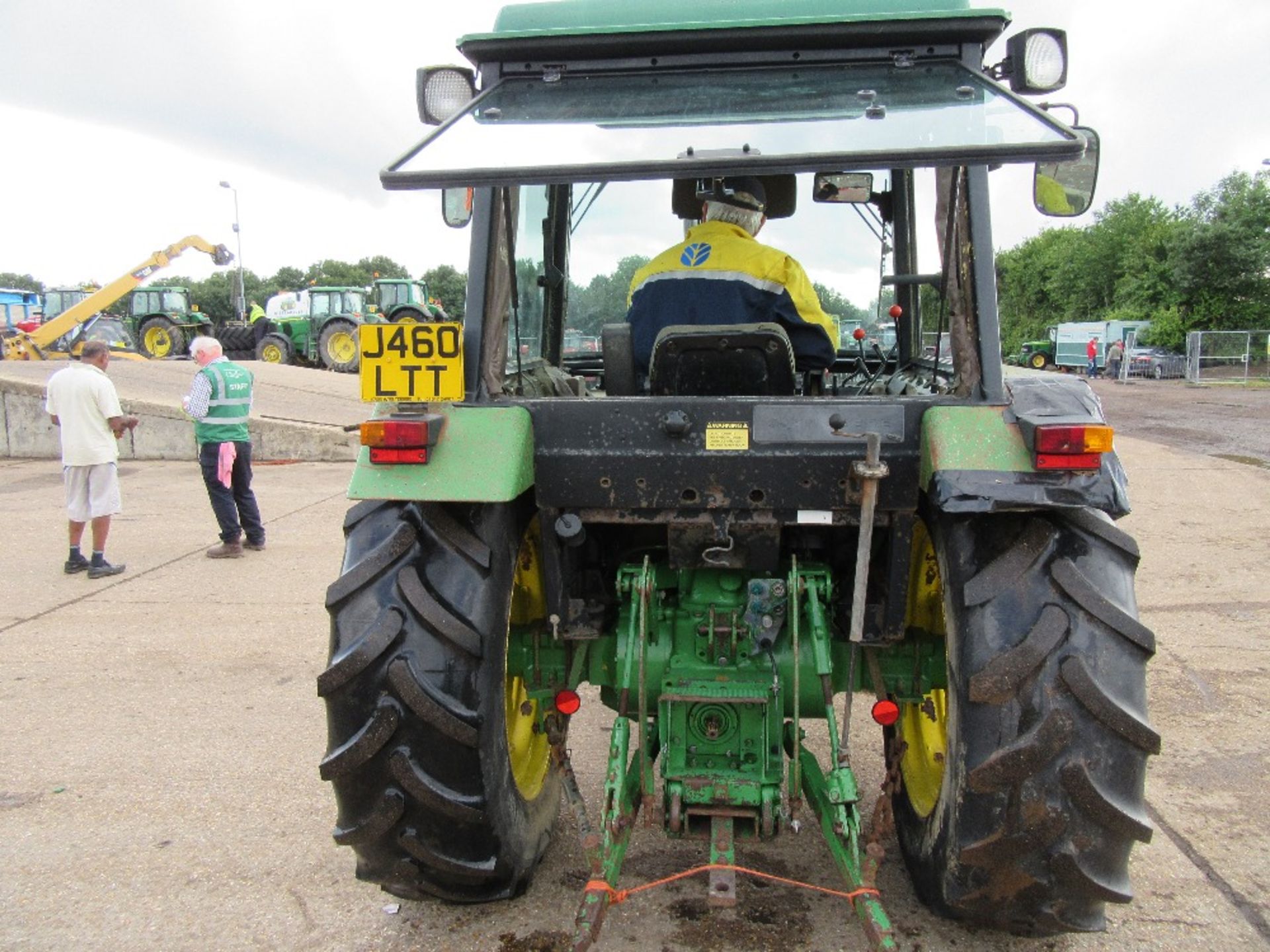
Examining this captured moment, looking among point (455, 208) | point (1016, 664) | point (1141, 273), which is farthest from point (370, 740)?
point (1141, 273)

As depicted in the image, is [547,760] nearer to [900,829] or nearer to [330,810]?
[330,810]

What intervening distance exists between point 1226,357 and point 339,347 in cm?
2765

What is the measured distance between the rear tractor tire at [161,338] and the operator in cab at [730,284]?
1050 inches

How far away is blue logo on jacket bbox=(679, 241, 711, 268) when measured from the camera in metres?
3.30

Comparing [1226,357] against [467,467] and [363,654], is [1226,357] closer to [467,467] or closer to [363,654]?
[467,467]

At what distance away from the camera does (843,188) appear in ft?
11.5

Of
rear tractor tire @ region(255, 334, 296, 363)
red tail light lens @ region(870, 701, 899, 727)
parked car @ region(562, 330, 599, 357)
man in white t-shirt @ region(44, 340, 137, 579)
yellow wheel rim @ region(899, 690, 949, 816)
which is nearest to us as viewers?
red tail light lens @ region(870, 701, 899, 727)

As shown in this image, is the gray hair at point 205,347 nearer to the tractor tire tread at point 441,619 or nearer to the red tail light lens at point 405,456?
the red tail light lens at point 405,456

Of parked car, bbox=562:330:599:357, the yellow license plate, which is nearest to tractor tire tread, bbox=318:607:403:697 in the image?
the yellow license plate

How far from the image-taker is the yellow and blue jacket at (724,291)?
3.26 meters

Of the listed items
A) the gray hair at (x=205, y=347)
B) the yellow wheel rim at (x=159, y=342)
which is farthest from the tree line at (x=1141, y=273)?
the gray hair at (x=205, y=347)

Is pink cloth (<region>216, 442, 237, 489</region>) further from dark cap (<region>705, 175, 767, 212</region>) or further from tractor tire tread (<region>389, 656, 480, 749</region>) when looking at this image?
tractor tire tread (<region>389, 656, 480, 749</region>)

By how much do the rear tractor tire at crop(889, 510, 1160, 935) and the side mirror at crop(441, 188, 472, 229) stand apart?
184cm

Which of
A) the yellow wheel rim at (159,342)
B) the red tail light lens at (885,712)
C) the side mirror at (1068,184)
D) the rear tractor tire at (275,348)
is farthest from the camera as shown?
the yellow wheel rim at (159,342)
